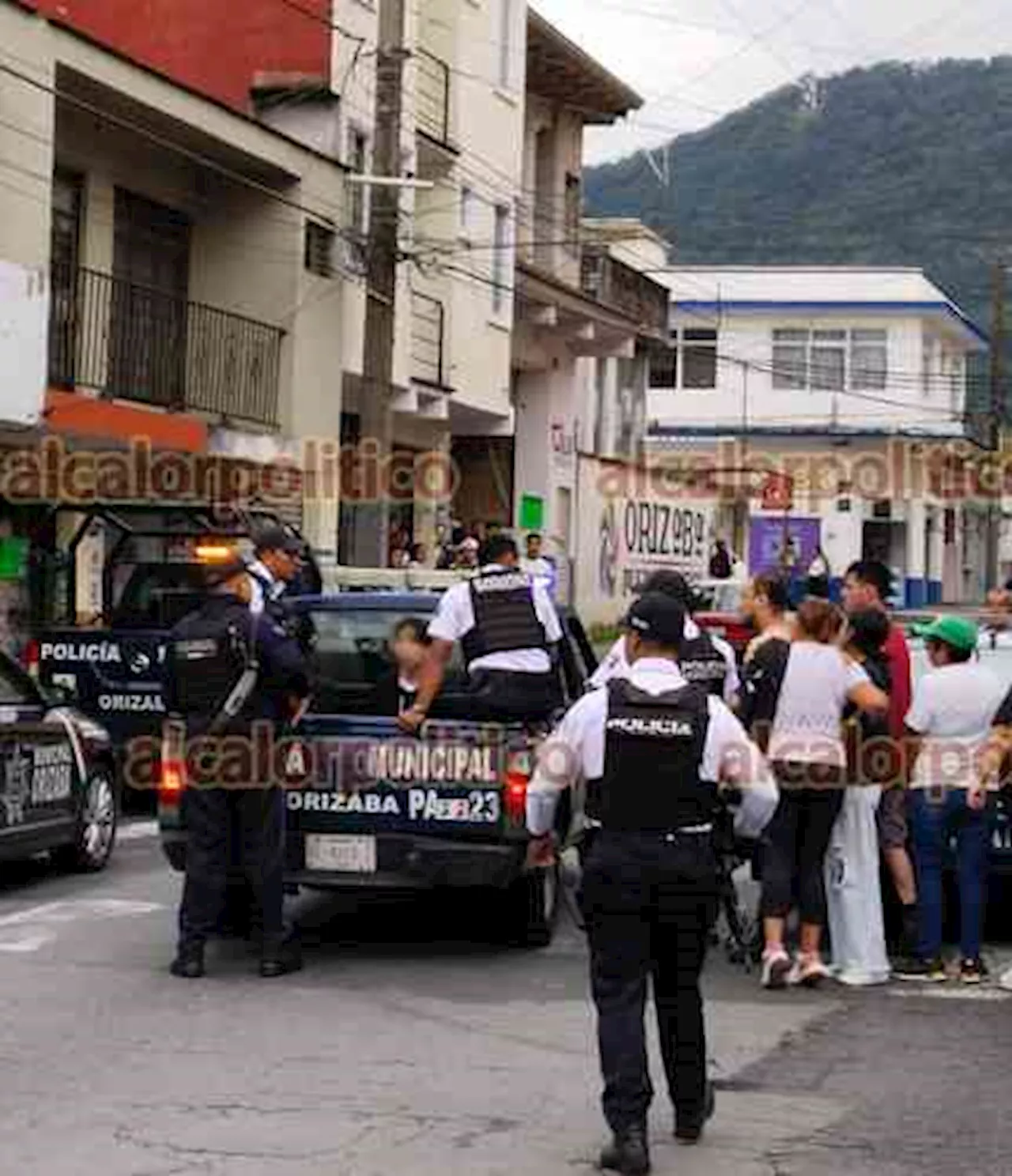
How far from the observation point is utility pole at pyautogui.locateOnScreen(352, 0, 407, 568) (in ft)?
75.6

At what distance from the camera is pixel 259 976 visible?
9.45 meters

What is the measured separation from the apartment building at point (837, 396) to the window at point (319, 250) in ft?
114

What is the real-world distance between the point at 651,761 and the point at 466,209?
2576 centimetres

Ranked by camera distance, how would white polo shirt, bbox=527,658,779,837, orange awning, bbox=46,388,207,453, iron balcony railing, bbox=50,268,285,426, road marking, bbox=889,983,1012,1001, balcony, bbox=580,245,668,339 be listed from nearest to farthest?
white polo shirt, bbox=527,658,779,837
road marking, bbox=889,983,1012,1001
orange awning, bbox=46,388,207,453
iron balcony railing, bbox=50,268,285,426
balcony, bbox=580,245,668,339

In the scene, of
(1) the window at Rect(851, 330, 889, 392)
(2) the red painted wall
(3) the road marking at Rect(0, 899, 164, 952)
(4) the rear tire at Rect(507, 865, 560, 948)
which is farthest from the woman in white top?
(1) the window at Rect(851, 330, 889, 392)

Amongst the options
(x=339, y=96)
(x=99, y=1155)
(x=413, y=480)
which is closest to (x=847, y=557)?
(x=413, y=480)

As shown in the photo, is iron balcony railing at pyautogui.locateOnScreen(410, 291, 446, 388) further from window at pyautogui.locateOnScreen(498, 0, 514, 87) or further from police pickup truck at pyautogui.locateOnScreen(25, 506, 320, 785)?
police pickup truck at pyautogui.locateOnScreen(25, 506, 320, 785)

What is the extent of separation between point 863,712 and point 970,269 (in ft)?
186

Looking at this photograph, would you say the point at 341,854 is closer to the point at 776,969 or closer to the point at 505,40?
the point at 776,969

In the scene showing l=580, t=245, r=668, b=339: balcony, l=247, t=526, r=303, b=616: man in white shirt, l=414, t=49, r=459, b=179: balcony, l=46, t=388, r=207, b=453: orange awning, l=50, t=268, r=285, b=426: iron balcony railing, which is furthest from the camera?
l=580, t=245, r=668, b=339: balcony

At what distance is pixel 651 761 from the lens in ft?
20.9

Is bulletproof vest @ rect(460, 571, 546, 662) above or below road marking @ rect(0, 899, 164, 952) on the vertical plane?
above

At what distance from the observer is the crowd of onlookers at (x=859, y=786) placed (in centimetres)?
945

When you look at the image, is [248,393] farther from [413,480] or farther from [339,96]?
[413,480]
